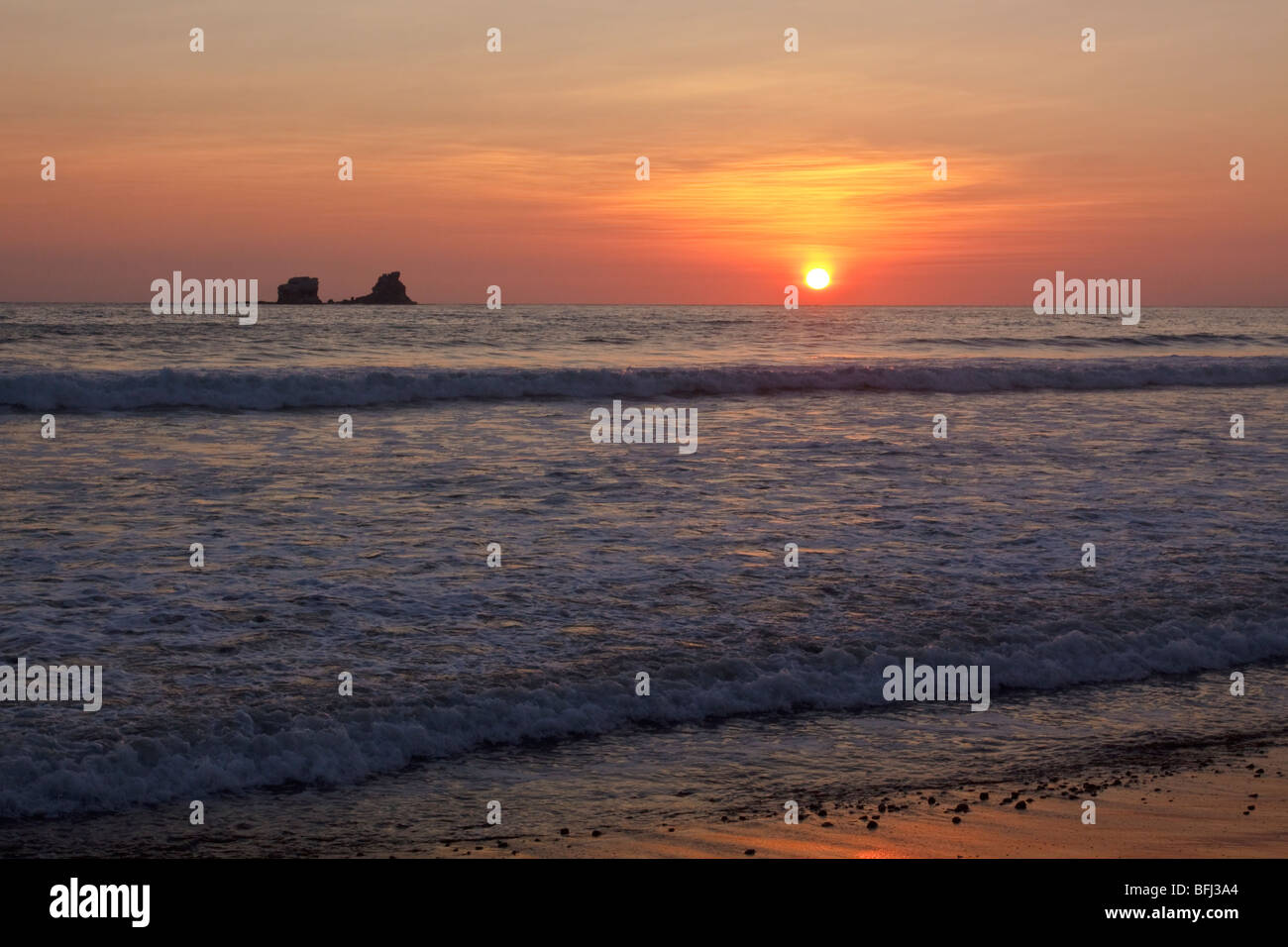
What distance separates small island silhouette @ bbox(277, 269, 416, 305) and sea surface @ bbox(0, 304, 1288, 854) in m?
77.7

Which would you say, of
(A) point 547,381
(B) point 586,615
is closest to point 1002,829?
(B) point 586,615

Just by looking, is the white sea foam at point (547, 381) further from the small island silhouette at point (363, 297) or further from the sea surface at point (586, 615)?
the small island silhouette at point (363, 297)

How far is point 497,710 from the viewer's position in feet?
24.3

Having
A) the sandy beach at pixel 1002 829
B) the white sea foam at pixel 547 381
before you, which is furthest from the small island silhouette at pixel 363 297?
the sandy beach at pixel 1002 829

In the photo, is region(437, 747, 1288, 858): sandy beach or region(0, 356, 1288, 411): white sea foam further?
region(0, 356, 1288, 411): white sea foam

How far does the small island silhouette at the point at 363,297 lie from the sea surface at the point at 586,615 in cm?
7769

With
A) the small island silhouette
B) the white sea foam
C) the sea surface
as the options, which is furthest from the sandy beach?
the small island silhouette

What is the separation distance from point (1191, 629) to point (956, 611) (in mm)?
1977

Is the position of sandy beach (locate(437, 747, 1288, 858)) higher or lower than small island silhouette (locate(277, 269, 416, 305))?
lower

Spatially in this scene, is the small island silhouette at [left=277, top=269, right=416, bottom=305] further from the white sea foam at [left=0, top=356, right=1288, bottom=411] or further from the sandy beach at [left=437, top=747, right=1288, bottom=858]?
the sandy beach at [left=437, top=747, right=1288, bottom=858]

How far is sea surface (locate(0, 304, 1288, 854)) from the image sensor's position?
651 cm

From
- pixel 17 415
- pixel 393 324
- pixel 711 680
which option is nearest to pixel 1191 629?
pixel 711 680

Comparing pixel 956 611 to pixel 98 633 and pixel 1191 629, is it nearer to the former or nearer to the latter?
pixel 1191 629

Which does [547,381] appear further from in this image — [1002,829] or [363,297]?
A: [363,297]
